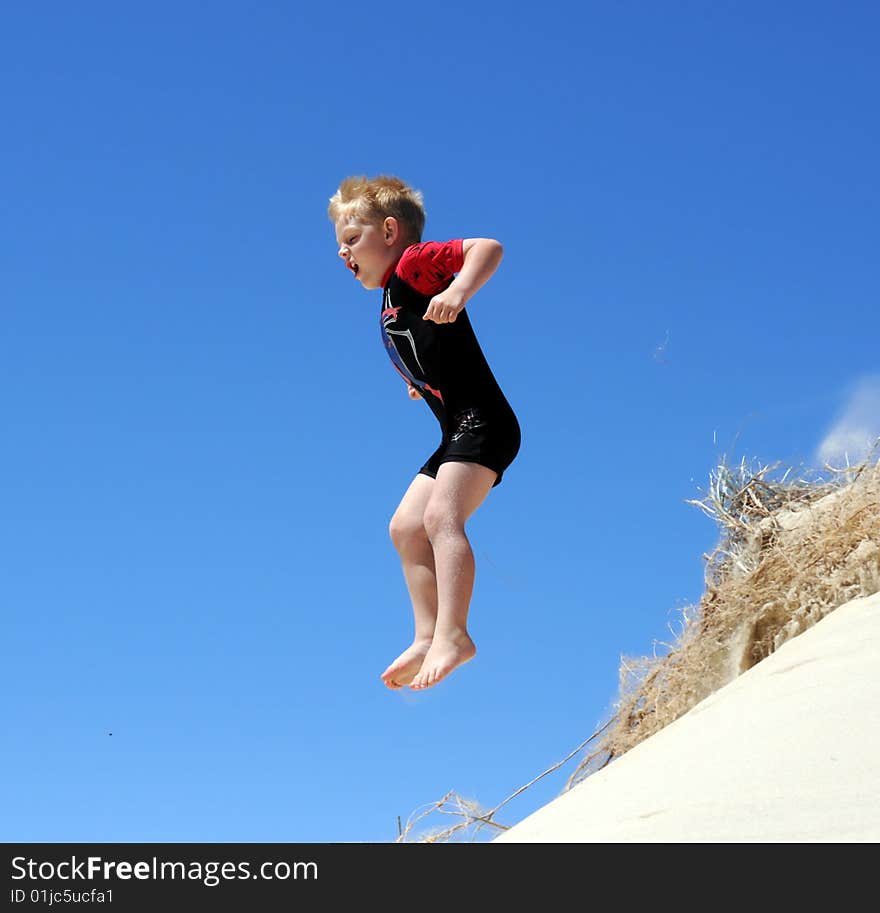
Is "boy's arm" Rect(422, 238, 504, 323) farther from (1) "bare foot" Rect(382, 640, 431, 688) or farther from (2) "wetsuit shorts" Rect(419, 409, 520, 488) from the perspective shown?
(1) "bare foot" Rect(382, 640, 431, 688)

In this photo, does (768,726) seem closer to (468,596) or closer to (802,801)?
(802,801)

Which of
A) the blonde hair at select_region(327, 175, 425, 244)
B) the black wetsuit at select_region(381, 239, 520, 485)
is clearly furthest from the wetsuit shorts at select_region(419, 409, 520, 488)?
the blonde hair at select_region(327, 175, 425, 244)

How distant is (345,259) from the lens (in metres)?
4.56

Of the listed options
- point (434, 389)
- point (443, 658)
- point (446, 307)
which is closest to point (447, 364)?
point (434, 389)

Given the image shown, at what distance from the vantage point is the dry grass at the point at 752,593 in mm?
5082

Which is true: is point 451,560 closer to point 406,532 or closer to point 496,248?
point 406,532

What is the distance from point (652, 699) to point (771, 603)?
2.60 feet

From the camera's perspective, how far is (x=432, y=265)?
169 inches

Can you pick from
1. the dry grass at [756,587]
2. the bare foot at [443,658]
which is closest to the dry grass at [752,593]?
the dry grass at [756,587]

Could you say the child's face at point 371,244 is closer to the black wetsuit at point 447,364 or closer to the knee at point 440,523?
the black wetsuit at point 447,364

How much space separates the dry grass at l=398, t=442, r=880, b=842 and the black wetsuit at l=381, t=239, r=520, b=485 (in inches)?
64.4

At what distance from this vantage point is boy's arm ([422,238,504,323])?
13.3 feet

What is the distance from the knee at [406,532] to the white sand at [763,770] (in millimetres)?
985
